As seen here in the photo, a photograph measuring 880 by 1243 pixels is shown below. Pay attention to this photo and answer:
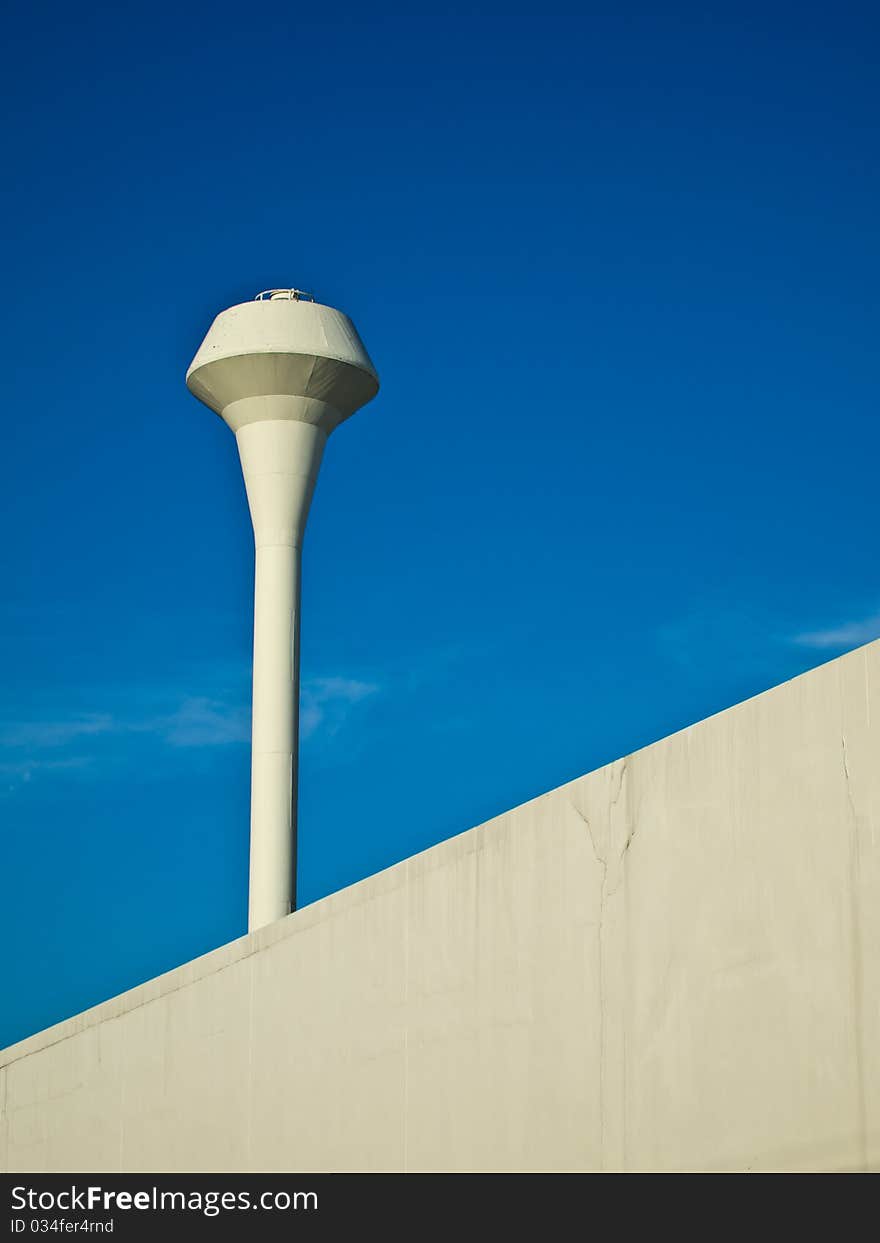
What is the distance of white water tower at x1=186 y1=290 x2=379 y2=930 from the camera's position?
33.6m

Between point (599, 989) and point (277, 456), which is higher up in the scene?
point (277, 456)

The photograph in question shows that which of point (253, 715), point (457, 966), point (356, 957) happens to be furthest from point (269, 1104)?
point (253, 715)

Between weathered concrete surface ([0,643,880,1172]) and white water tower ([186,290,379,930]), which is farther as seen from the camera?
Result: white water tower ([186,290,379,930])

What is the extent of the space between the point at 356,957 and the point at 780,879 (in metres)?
5.49

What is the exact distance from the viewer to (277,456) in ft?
113

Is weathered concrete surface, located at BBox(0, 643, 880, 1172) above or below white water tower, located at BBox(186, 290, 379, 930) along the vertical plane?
below

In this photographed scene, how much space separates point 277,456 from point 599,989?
2483 centimetres

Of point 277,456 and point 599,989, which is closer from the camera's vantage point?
point 599,989

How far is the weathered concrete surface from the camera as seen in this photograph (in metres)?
8.96

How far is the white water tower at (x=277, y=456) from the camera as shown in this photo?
3362 cm

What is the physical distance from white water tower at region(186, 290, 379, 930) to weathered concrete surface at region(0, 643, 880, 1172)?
55.2 feet

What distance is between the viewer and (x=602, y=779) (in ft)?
36.2
